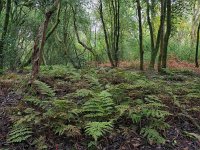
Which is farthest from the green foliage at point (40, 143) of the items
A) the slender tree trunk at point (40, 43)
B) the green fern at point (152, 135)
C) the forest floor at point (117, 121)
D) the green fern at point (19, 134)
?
the slender tree trunk at point (40, 43)

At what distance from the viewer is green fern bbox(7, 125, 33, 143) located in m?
4.48

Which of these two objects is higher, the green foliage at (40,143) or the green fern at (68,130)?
the green fern at (68,130)

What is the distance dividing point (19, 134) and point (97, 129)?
1.16m

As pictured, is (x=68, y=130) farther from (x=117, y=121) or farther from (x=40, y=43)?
(x=40, y=43)

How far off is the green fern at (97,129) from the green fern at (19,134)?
888 millimetres

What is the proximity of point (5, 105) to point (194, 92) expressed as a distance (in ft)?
13.2

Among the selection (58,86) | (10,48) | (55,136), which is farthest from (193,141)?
(10,48)

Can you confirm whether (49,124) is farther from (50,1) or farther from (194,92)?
(50,1)

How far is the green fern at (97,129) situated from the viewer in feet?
14.3

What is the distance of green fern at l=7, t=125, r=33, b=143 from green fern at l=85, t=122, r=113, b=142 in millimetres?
888

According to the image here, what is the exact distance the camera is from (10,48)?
1195 cm

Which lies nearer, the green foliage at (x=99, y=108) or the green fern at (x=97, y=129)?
the green fern at (x=97, y=129)

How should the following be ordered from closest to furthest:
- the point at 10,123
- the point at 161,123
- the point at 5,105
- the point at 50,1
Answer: the point at 161,123, the point at 10,123, the point at 5,105, the point at 50,1

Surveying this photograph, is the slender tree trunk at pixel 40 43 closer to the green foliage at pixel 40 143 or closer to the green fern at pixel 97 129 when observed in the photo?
the green foliage at pixel 40 143
